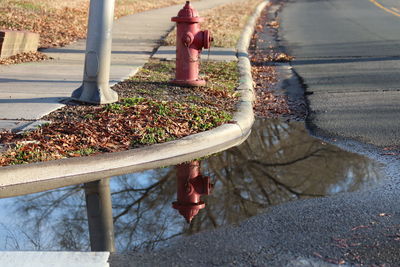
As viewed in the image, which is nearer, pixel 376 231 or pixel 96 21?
pixel 376 231

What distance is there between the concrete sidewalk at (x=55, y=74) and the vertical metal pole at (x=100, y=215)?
1624 millimetres

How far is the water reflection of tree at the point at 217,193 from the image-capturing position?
14.5 feet

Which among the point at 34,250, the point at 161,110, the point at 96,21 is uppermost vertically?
the point at 96,21

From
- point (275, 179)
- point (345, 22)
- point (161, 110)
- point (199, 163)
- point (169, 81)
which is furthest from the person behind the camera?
point (345, 22)

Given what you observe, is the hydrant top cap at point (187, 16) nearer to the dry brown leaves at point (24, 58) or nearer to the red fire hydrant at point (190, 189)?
the red fire hydrant at point (190, 189)

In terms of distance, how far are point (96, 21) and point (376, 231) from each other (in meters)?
4.15

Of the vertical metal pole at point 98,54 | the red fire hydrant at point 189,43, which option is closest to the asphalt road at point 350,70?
the red fire hydrant at point 189,43

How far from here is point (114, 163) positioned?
5656 millimetres

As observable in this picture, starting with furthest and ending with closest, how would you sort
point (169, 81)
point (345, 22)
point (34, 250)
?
point (345, 22) < point (169, 81) < point (34, 250)

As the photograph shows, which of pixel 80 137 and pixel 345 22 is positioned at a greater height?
pixel 345 22

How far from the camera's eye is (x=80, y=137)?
605 centimetres

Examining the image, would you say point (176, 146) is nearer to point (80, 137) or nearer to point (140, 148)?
point (140, 148)

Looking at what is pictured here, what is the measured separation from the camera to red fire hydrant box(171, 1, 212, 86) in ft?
27.2

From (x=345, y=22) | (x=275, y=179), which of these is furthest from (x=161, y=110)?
(x=345, y=22)
